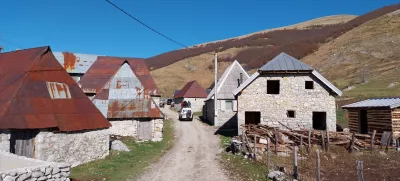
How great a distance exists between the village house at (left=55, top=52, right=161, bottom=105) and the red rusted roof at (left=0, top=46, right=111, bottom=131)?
37.1 ft

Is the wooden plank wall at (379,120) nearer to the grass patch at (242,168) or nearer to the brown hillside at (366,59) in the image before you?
the grass patch at (242,168)

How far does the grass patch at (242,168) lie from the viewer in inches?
529

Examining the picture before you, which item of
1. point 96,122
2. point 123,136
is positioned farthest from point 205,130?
point 96,122

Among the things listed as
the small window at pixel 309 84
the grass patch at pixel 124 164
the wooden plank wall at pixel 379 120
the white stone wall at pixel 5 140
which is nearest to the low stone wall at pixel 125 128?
the grass patch at pixel 124 164

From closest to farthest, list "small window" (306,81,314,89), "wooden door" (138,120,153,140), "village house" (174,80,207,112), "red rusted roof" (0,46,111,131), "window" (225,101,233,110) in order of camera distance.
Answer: "red rusted roof" (0,46,111,131) → "small window" (306,81,314,89) → "wooden door" (138,120,153,140) → "window" (225,101,233,110) → "village house" (174,80,207,112)

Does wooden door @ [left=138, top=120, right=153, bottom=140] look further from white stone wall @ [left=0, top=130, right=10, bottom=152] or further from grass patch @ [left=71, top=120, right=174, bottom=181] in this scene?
white stone wall @ [left=0, top=130, right=10, bottom=152]

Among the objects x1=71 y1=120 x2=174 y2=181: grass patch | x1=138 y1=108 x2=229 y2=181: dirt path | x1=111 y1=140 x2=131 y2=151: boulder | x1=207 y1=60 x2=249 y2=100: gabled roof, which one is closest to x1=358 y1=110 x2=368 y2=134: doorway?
x1=138 y1=108 x2=229 y2=181: dirt path

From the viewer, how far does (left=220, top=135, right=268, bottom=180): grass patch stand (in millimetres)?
13435

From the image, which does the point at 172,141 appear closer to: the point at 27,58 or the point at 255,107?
the point at 255,107

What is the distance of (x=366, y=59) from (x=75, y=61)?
5903 cm

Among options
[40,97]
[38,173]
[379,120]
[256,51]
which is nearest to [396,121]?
[379,120]

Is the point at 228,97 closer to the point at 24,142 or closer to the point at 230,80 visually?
the point at 230,80

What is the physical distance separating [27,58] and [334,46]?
85.4m

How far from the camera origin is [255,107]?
24.0 meters
